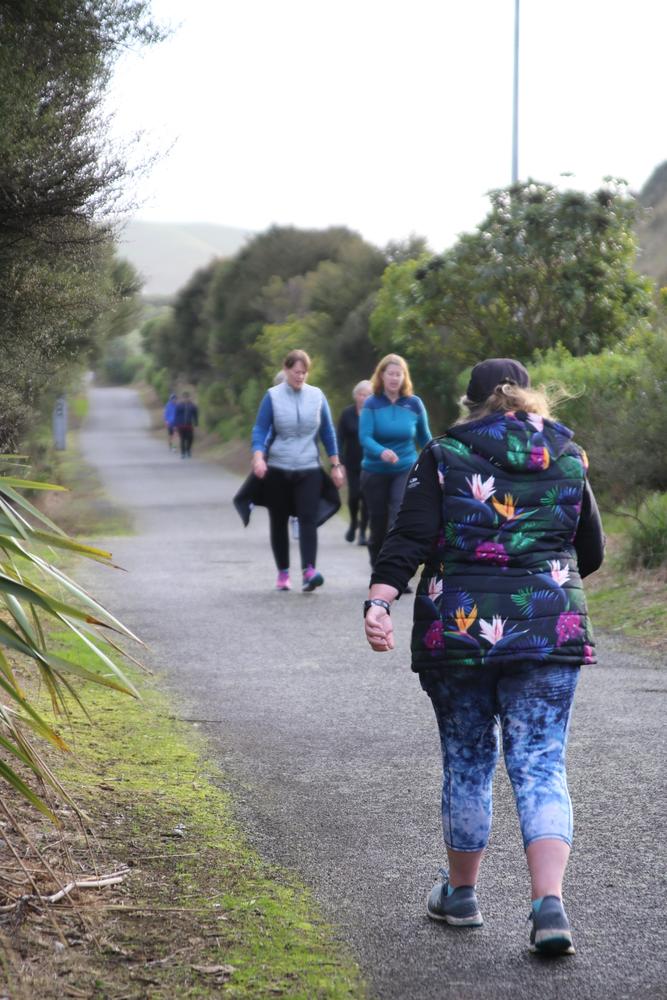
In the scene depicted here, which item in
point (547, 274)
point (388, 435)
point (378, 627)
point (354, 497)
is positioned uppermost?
point (547, 274)

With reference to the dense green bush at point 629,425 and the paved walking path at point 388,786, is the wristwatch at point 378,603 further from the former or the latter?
the dense green bush at point 629,425

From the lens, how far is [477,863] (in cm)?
405

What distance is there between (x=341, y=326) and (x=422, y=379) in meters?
8.94

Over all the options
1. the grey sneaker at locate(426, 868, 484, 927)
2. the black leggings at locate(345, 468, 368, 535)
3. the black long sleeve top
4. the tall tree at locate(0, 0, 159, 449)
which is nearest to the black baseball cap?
the black long sleeve top

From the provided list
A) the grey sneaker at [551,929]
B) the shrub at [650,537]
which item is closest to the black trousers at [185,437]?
the shrub at [650,537]

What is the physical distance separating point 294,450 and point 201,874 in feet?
22.8

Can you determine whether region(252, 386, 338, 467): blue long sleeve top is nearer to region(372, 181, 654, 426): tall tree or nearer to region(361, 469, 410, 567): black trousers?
region(361, 469, 410, 567): black trousers

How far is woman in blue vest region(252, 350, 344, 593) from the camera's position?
1105cm

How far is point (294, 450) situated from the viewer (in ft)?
36.6

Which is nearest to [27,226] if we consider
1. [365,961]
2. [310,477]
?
[310,477]

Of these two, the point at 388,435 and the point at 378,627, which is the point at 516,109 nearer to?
the point at 388,435

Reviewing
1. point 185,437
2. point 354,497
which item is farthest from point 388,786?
point 185,437

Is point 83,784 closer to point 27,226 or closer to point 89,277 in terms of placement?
point 27,226

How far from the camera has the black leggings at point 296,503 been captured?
11211 mm
